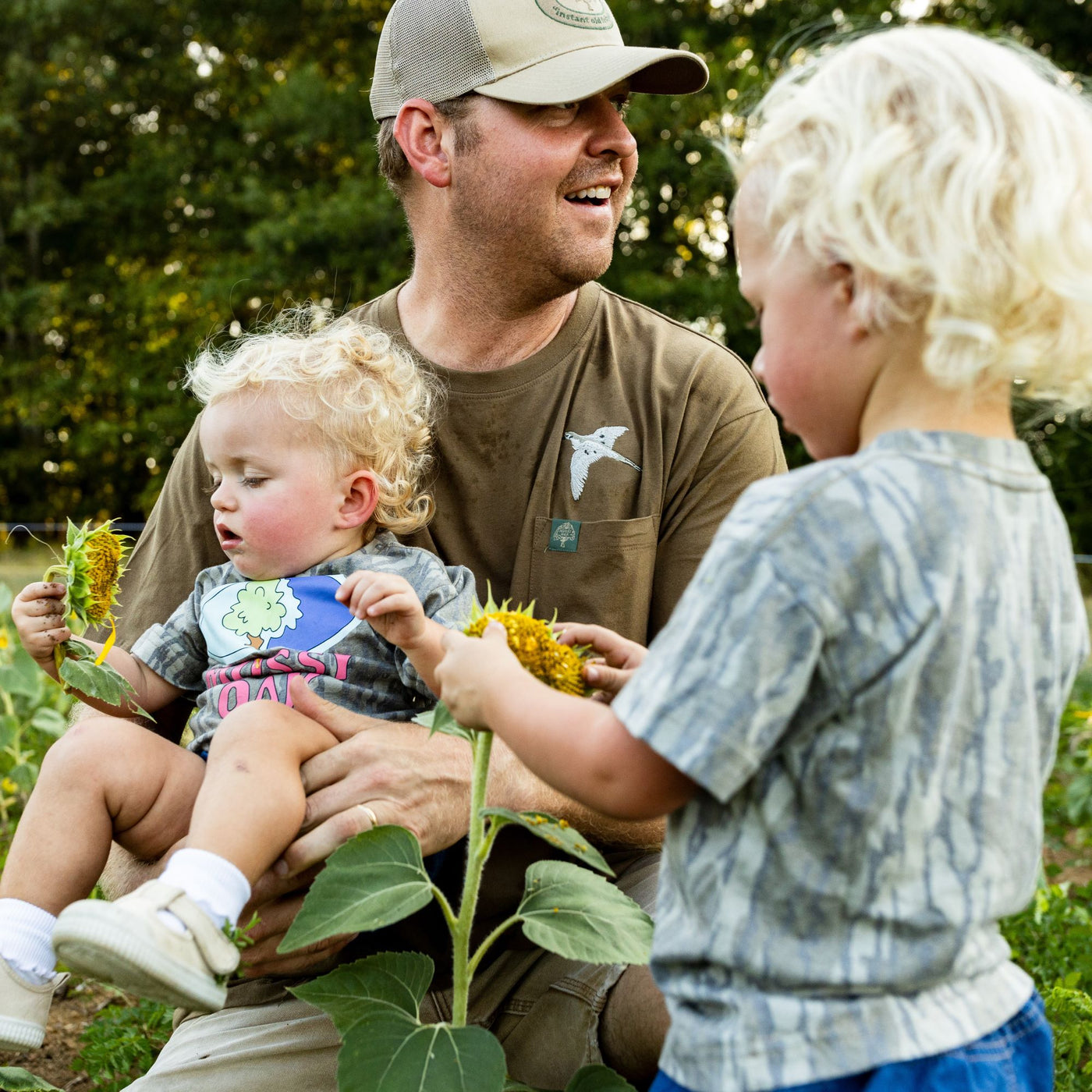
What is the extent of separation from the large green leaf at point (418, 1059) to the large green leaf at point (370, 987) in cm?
6

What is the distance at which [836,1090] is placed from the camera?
53.6 inches

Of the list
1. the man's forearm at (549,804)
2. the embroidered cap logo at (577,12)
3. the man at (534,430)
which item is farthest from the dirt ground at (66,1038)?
the embroidered cap logo at (577,12)

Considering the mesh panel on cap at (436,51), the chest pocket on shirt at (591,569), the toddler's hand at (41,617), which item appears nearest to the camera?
the toddler's hand at (41,617)

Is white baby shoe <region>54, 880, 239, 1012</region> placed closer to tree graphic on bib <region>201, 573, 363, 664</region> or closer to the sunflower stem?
the sunflower stem

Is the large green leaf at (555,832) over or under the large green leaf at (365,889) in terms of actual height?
over

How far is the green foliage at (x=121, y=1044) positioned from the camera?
2740 millimetres

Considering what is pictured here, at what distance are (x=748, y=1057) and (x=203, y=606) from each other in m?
1.43

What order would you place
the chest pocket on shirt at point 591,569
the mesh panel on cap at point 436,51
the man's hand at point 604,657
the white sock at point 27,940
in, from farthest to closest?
1. the mesh panel on cap at point 436,51
2. the chest pocket on shirt at point 591,569
3. the white sock at point 27,940
4. the man's hand at point 604,657

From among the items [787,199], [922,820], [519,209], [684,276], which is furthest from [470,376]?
[684,276]

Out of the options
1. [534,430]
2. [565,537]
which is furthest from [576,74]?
[565,537]

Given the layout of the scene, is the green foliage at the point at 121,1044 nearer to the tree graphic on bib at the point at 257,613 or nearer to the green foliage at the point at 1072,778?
the tree graphic on bib at the point at 257,613

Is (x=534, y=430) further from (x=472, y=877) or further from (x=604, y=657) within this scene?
(x=472, y=877)

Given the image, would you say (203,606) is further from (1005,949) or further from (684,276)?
(684,276)

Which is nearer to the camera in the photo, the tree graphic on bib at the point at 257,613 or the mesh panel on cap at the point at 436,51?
the tree graphic on bib at the point at 257,613
